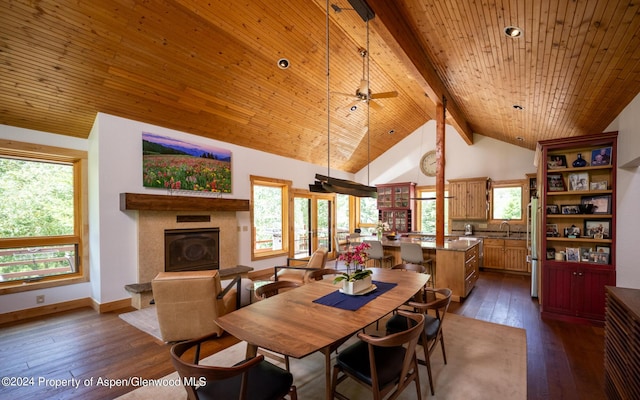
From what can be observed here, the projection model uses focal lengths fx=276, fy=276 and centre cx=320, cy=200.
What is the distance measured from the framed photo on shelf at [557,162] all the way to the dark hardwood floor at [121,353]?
2133mm

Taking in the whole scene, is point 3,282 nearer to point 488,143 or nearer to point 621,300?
point 621,300

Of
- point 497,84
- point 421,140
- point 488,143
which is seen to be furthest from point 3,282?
point 488,143

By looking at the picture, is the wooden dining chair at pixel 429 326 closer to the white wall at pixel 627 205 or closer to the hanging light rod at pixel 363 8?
the white wall at pixel 627 205

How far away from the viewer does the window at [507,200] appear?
7.03 meters

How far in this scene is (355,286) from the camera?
2.52m

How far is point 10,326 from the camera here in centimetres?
361

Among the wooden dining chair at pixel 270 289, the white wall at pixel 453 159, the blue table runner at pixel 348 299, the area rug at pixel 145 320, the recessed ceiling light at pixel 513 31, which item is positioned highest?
the recessed ceiling light at pixel 513 31

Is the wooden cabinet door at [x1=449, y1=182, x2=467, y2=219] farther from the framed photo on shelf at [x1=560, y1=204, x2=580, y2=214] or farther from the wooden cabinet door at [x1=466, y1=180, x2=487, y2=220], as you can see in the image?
the framed photo on shelf at [x1=560, y1=204, x2=580, y2=214]

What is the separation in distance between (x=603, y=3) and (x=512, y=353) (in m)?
3.12

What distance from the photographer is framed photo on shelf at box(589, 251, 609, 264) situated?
3535 mm

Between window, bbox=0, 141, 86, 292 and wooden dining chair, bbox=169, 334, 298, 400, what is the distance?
4121 millimetres

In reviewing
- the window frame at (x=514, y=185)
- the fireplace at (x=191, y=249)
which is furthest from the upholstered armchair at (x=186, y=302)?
the window frame at (x=514, y=185)

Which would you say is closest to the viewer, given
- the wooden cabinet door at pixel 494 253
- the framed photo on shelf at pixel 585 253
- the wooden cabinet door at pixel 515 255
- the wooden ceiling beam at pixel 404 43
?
the wooden ceiling beam at pixel 404 43

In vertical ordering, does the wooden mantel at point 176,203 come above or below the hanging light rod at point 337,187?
below
